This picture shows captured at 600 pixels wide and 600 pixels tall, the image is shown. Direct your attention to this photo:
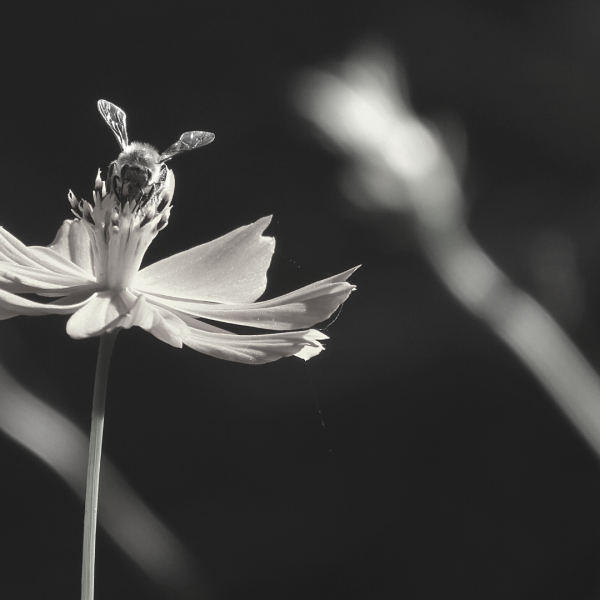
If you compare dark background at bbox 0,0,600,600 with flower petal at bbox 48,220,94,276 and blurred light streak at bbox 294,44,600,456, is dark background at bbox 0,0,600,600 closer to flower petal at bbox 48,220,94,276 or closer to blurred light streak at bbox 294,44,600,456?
blurred light streak at bbox 294,44,600,456

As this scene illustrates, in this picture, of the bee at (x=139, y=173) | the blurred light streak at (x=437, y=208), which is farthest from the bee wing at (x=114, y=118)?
the blurred light streak at (x=437, y=208)

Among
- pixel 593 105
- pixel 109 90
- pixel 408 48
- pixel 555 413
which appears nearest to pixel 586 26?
pixel 593 105

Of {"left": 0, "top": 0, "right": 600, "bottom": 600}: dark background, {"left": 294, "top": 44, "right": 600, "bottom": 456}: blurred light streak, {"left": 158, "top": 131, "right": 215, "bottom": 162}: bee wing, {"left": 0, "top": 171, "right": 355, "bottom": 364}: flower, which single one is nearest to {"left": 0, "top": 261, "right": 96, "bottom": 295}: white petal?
{"left": 0, "top": 171, "right": 355, "bottom": 364}: flower

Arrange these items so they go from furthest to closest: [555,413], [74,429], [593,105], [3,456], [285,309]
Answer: [593,105]
[555,413]
[3,456]
[74,429]
[285,309]

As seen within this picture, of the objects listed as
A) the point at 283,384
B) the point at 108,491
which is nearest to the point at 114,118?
the point at 108,491

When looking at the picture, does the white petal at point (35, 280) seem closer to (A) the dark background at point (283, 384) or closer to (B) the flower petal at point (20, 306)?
(B) the flower petal at point (20, 306)

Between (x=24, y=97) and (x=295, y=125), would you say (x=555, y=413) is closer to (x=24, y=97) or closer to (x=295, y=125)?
(x=295, y=125)
